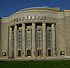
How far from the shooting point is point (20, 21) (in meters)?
45.6

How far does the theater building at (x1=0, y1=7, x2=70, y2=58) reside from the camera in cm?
4362

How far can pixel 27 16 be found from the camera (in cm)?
4484

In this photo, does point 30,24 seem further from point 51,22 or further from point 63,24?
point 63,24

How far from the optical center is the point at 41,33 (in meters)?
44.7

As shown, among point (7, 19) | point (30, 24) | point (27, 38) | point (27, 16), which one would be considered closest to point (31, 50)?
point (27, 38)

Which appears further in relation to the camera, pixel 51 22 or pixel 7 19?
pixel 7 19

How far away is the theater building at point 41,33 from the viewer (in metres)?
43.6

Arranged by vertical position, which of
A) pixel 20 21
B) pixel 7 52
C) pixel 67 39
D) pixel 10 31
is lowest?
pixel 7 52

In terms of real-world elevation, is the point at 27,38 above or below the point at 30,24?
below

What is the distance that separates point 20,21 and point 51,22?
12401 millimetres
